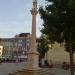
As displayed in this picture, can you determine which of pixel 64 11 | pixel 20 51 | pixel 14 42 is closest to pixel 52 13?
pixel 64 11

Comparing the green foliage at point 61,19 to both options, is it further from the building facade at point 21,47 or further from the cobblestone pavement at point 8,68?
the building facade at point 21,47

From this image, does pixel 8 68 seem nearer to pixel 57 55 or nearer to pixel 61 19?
pixel 57 55

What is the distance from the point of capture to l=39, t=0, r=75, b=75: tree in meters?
17.6

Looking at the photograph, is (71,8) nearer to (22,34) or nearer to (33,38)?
(33,38)

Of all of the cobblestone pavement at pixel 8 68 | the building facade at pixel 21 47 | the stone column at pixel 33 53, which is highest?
the building facade at pixel 21 47

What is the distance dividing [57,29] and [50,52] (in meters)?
47.6

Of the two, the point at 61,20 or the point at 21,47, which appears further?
the point at 21,47

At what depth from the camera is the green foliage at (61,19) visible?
57.7 ft

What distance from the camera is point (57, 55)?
63875 mm

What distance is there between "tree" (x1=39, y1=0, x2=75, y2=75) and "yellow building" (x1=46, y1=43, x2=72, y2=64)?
43.2 meters

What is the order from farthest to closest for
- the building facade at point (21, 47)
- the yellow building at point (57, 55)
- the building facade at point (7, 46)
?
the building facade at point (7, 46) → the building facade at point (21, 47) → the yellow building at point (57, 55)

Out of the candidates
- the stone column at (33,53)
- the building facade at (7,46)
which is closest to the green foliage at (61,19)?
the stone column at (33,53)

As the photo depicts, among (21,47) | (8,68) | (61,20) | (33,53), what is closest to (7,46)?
(21,47)

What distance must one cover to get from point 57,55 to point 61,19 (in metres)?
46.3
